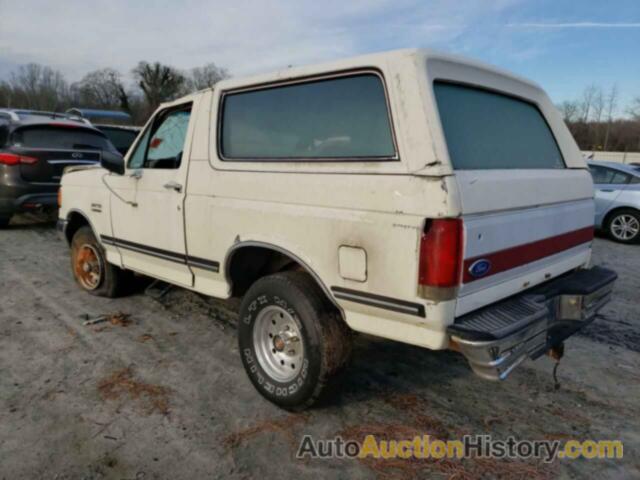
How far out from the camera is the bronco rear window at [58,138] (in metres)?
7.16

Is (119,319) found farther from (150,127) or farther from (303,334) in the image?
(303,334)

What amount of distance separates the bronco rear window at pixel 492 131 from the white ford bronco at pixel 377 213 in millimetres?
14

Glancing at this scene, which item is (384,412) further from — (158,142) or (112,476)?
(158,142)

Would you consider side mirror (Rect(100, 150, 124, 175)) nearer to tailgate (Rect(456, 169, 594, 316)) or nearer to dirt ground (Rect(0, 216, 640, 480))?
dirt ground (Rect(0, 216, 640, 480))

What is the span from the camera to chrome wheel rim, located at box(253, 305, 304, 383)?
2.81 m

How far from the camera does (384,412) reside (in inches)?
114

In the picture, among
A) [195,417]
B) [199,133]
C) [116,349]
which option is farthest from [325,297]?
[116,349]

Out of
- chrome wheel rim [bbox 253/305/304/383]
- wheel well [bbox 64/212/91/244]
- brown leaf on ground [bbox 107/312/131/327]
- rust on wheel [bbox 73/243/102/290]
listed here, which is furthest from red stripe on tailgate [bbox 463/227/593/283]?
wheel well [bbox 64/212/91/244]

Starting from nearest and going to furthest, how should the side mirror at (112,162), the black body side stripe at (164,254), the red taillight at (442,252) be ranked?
the red taillight at (442,252) < the black body side stripe at (164,254) < the side mirror at (112,162)

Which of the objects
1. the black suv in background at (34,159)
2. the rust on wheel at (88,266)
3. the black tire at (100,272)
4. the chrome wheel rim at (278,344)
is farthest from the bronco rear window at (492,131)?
the black suv in background at (34,159)

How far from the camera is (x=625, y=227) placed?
8453 mm

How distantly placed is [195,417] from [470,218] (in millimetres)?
1999

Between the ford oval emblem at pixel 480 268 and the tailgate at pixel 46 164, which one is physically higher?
the tailgate at pixel 46 164

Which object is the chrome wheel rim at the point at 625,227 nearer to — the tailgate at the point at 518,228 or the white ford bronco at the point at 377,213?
the white ford bronco at the point at 377,213
